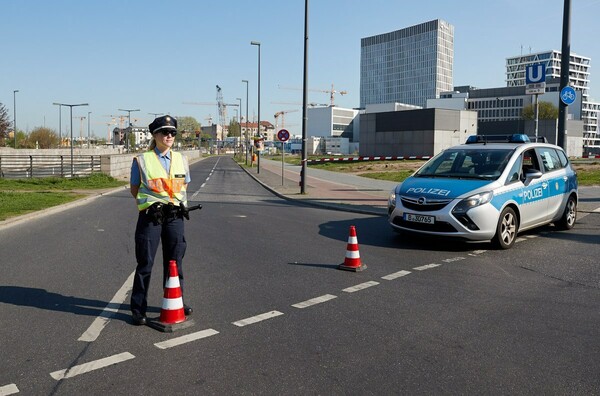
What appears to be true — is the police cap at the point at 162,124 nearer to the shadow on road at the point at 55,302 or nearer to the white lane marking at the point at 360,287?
the shadow on road at the point at 55,302

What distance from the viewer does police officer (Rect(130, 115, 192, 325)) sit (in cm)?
497

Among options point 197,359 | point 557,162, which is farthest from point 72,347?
point 557,162

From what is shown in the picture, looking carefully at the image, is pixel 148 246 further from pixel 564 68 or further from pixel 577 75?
pixel 577 75

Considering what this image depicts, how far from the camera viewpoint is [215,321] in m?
5.16

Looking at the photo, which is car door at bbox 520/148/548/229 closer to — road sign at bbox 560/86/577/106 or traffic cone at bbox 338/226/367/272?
traffic cone at bbox 338/226/367/272

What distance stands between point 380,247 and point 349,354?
199 inches

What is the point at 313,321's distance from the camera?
5.15 metres

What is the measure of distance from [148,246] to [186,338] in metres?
0.91

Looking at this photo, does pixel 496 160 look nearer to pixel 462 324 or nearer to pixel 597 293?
pixel 597 293

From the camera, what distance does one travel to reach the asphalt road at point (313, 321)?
3842 mm

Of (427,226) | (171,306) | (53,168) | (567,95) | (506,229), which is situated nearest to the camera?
(171,306)

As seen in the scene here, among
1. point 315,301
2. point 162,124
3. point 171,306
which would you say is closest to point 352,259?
point 315,301

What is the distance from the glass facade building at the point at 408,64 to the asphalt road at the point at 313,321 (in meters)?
153

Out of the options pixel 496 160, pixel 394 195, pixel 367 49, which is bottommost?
pixel 394 195
